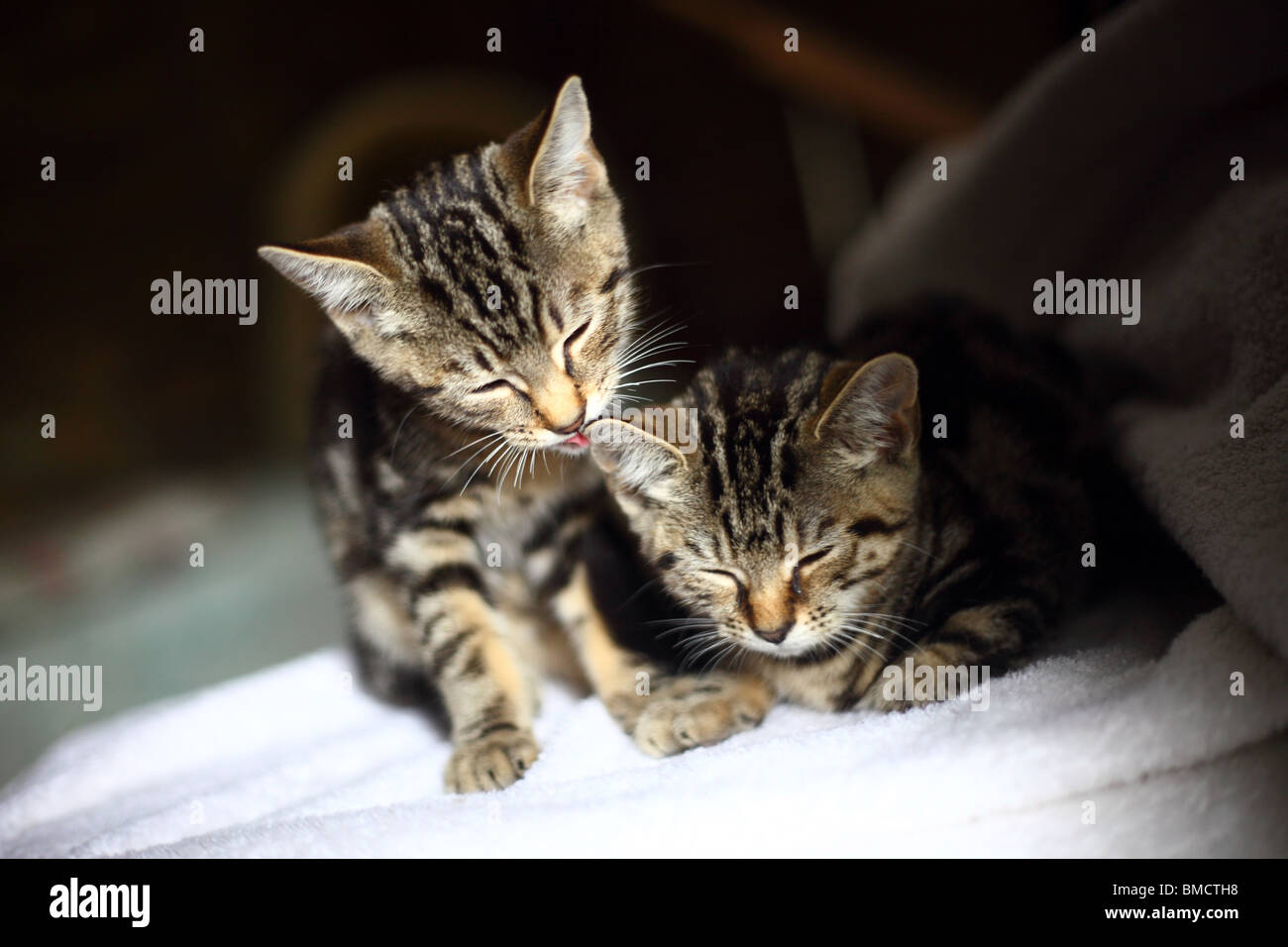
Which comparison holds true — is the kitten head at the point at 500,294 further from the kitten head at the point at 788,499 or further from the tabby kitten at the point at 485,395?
the kitten head at the point at 788,499

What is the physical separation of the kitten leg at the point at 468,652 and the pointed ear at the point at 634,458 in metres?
0.26

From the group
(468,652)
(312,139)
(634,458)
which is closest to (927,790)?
(634,458)

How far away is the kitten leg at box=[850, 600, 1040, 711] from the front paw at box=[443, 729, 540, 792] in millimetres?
389

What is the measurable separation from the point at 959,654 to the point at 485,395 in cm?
59

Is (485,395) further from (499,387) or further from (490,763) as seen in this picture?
(490,763)

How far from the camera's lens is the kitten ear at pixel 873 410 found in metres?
0.88

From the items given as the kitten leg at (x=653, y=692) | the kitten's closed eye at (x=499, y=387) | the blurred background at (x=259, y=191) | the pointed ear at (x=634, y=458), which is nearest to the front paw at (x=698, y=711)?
the kitten leg at (x=653, y=692)

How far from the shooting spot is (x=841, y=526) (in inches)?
38.1

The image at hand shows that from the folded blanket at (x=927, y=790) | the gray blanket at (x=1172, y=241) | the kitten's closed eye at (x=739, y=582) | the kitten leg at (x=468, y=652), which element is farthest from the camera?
the kitten leg at (x=468, y=652)

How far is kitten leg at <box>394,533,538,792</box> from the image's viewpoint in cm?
110

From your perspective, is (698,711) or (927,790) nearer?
(927,790)

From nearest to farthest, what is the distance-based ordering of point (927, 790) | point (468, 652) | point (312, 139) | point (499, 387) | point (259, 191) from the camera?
point (927, 790) → point (499, 387) → point (468, 652) → point (312, 139) → point (259, 191)
